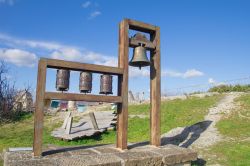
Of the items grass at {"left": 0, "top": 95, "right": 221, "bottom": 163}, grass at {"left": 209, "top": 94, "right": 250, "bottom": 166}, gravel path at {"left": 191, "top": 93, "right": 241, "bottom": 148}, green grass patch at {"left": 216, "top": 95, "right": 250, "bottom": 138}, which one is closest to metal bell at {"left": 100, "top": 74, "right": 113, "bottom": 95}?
grass at {"left": 209, "top": 94, "right": 250, "bottom": 166}

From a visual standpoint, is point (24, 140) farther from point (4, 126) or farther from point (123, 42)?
point (123, 42)

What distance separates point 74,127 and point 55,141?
2564 millimetres

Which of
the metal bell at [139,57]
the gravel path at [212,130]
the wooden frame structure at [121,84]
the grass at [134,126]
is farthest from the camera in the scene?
the grass at [134,126]

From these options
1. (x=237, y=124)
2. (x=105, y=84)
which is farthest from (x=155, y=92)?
(x=237, y=124)

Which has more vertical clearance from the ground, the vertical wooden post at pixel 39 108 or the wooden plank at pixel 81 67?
the wooden plank at pixel 81 67

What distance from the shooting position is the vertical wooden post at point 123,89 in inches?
239

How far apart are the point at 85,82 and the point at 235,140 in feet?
21.2

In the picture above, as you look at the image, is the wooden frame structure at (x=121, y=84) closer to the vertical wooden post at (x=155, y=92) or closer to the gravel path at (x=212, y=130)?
the vertical wooden post at (x=155, y=92)

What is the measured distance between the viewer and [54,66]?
5.39 m

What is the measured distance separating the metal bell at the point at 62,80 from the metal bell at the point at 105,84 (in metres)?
0.86

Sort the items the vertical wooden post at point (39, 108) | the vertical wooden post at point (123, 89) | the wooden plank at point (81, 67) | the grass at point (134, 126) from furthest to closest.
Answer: the grass at point (134, 126), the vertical wooden post at point (123, 89), the wooden plank at point (81, 67), the vertical wooden post at point (39, 108)

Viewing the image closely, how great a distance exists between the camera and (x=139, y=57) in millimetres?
6387

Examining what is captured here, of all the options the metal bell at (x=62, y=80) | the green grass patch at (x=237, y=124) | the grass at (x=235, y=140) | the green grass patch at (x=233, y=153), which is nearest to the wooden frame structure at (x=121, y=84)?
the metal bell at (x=62, y=80)

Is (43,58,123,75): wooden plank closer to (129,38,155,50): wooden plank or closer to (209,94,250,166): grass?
(129,38,155,50): wooden plank
